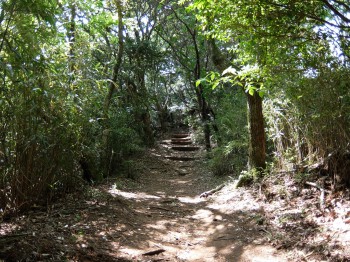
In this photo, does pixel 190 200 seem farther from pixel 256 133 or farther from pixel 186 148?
pixel 186 148

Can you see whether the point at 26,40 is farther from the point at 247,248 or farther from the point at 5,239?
the point at 247,248

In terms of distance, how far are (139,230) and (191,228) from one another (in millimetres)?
969

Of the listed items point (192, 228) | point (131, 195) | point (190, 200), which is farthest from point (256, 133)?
point (131, 195)

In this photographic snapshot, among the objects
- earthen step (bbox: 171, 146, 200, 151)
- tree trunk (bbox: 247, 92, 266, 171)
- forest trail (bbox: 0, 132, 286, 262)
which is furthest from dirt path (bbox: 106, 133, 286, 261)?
earthen step (bbox: 171, 146, 200, 151)

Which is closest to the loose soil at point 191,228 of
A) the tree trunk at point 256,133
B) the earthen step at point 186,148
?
the tree trunk at point 256,133

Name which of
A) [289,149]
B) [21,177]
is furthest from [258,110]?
[21,177]

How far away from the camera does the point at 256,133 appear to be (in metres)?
7.11

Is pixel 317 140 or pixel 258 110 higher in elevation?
pixel 258 110

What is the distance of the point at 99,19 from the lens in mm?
11391

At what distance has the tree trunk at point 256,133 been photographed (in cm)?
700

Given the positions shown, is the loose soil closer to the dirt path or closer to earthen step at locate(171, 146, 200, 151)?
the dirt path

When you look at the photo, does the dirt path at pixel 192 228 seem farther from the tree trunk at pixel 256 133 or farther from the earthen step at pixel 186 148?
the earthen step at pixel 186 148

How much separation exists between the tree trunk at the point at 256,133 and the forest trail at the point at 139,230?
783 mm

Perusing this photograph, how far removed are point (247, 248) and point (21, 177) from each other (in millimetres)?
3377
